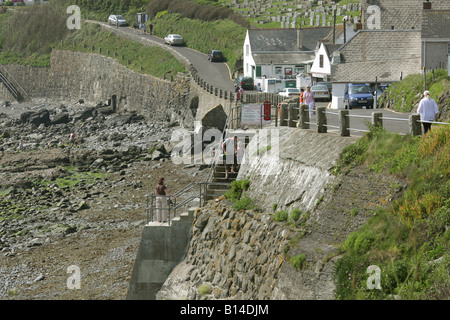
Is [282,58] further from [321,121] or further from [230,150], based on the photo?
[321,121]

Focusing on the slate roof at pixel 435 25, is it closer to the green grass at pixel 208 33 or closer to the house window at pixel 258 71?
the house window at pixel 258 71

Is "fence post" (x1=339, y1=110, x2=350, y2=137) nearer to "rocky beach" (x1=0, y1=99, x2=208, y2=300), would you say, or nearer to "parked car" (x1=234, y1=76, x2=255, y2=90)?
"rocky beach" (x1=0, y1=99, x2=208, y2=300)

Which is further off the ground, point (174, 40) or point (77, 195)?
point (174, 40)

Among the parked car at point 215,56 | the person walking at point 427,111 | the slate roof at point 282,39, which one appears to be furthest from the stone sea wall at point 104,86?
the person walking at point 427,111

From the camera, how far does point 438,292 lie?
14.7m

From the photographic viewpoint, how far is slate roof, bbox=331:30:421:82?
151ft

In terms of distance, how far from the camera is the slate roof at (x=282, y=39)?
228ft

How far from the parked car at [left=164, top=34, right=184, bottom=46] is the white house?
14.6 meters

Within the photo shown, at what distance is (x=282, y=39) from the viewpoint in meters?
70.8

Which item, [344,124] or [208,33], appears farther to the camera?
[208,33]

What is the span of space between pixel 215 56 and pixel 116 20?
1099 inches

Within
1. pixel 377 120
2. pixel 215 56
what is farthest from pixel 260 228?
pixel 215 56

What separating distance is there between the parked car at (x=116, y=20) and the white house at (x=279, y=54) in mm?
31918

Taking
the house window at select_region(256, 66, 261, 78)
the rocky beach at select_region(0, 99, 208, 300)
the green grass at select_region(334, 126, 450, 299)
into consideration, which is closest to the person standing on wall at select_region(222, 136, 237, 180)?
the rocky beach at select_region(0, 99, 208, 300)
